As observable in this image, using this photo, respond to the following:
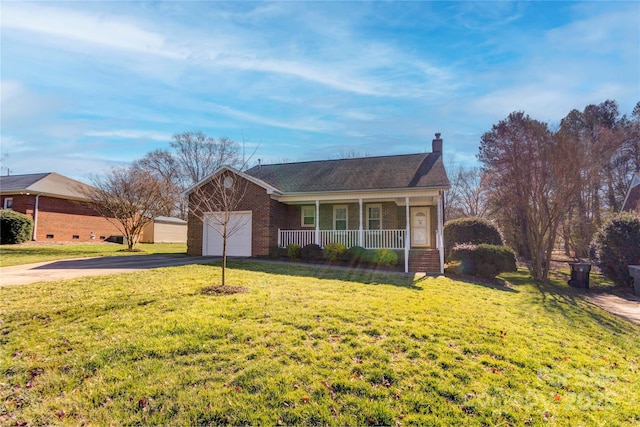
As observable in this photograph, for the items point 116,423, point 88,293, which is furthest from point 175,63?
point 116,423

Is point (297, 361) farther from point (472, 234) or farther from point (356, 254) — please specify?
point (472, 234)

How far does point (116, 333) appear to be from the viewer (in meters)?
4.68

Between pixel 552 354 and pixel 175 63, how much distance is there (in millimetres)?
11468

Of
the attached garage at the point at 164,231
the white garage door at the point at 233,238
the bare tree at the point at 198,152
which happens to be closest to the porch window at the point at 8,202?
the attached garage at the point at 164,231

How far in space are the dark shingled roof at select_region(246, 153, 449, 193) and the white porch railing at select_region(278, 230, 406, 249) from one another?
203 cm

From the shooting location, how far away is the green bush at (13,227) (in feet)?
60.7

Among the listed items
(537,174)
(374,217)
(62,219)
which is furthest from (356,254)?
(62,219)

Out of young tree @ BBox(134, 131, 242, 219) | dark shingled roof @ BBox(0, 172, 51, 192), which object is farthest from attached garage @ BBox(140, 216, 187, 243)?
young tree @ BBox(134, 131, 242, 219)

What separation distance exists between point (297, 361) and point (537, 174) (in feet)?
43.7

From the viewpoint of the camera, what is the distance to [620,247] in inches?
503

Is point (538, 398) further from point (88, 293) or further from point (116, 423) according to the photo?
point (88, 293)

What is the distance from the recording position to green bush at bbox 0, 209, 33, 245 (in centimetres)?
1852

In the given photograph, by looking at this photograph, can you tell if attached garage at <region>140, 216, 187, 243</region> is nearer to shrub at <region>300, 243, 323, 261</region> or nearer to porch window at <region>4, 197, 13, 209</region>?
porch window at <region>4, 197, 13, 209</region>

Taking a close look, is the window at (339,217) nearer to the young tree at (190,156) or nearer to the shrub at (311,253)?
the shrub at (311,253)
